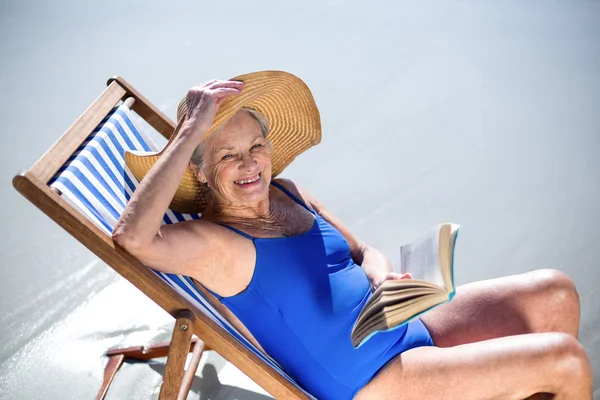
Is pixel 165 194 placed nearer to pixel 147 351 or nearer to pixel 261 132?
pixel 261 132

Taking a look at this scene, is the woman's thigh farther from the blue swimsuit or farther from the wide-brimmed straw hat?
the wide-brimmed straw hat

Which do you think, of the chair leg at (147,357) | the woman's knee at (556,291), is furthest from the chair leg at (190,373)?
the woman's knee at (556,291)

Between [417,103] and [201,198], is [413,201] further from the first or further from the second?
[201,198]

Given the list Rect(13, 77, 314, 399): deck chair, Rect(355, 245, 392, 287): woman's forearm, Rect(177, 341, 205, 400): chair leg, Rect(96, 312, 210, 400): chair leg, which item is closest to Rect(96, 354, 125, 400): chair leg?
Rect(96, 312, 210, 400): chair leg

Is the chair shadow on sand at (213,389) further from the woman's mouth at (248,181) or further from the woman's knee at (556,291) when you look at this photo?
the woman's knee at (556,291)

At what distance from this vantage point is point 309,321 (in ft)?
6.41

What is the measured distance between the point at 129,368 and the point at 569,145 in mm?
3092

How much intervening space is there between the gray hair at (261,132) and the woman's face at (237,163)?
0.01 m

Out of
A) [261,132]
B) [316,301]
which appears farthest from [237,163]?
[316,301]

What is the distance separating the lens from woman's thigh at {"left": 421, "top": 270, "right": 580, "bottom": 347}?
7.06 ft

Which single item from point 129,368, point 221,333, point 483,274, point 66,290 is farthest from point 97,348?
point 483,274

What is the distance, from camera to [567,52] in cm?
517

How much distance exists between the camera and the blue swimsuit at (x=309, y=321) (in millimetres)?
1940

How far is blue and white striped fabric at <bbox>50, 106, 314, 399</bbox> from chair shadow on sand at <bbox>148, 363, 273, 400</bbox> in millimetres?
725
